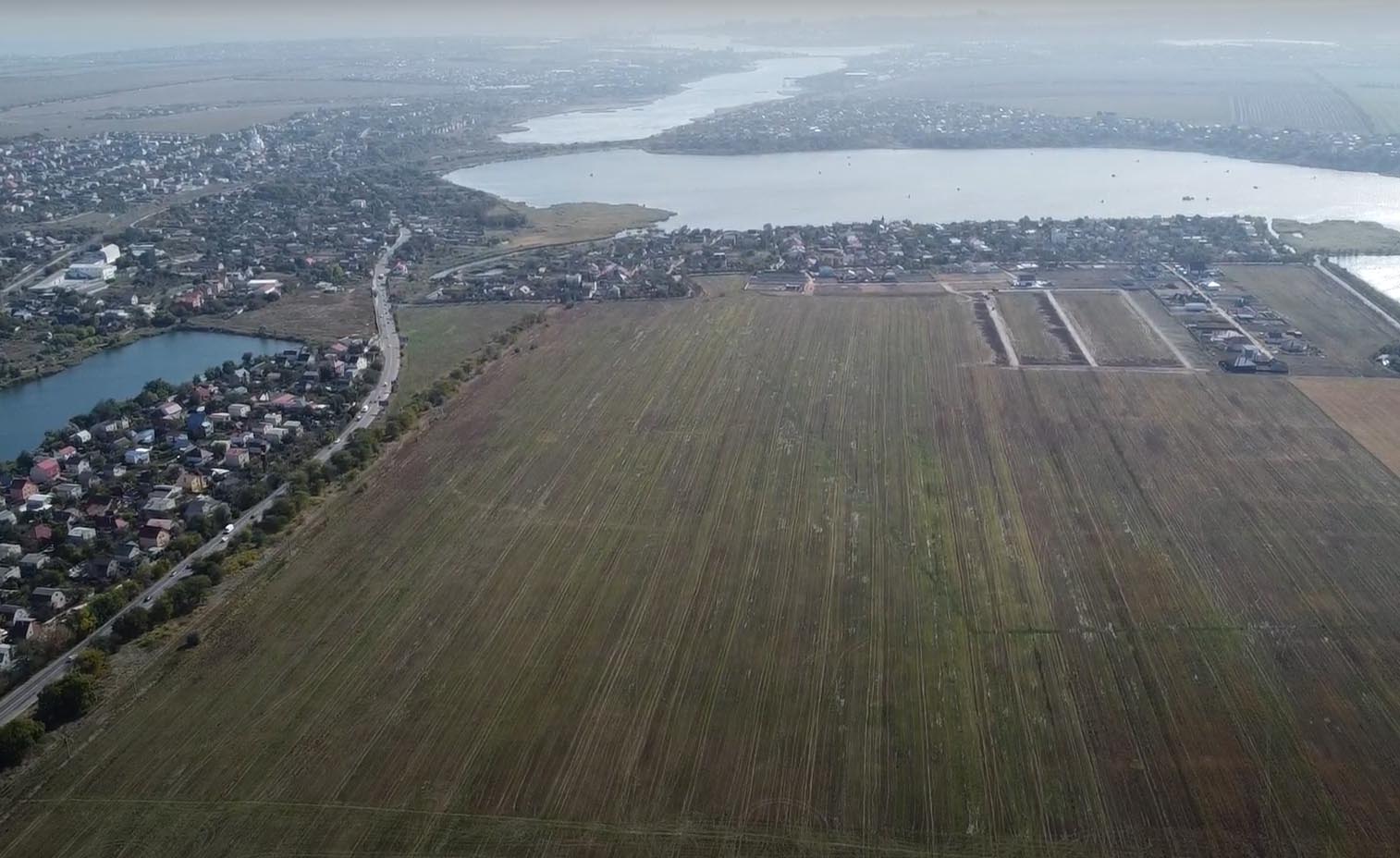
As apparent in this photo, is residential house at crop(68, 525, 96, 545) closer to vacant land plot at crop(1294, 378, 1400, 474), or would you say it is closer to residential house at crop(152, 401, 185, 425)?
residential house at crop(152, 401, 185, 425)

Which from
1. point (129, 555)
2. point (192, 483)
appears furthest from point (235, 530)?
point (192, 483)

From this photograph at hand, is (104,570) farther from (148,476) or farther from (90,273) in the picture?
(90,273)

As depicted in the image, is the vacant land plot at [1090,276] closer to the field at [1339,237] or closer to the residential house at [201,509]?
the field at [1339,237]

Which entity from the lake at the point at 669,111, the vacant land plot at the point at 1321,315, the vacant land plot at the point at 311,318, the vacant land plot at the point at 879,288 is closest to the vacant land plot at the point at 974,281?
the vacant land plot at the point at 879,288

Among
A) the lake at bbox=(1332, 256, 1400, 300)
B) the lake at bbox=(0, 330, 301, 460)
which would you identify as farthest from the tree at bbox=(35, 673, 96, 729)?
the lake at bbox=(1332, 256, 1400, 300)

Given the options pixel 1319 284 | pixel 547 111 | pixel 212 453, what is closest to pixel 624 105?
pixel 547 111

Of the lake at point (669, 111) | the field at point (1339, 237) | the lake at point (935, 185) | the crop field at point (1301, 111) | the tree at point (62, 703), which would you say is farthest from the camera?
the lake at point (669, 111)
